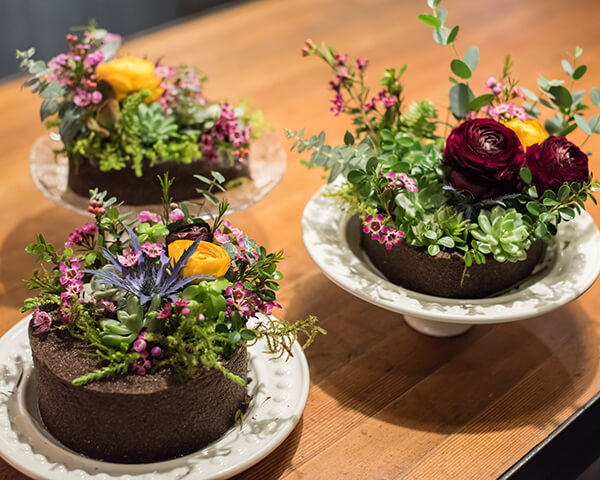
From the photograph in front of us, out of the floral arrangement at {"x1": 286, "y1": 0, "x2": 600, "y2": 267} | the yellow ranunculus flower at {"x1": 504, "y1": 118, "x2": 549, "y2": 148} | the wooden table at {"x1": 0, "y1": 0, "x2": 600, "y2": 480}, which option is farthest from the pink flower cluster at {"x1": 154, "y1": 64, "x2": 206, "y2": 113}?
the yellow ranunculus flower at {"x1": 504, "y1": 118, "x2": 549, "y2": 148}

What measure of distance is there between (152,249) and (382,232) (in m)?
0.33

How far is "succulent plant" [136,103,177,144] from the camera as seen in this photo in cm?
128

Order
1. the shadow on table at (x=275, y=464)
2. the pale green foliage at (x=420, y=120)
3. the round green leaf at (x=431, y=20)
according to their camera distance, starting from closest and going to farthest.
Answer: the shadow on table at (x=275, y=464) < the round green leaf at (x=431, y=20) < the pale green foliage at (x=420, y=120)

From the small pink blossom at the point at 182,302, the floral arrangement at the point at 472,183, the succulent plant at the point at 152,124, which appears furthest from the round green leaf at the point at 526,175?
the succulent plant at the point at 152,124

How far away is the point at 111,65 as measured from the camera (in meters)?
1.27

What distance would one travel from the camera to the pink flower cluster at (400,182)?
1030 mm

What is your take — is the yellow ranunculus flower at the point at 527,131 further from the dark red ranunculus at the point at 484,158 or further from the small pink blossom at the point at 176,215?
the small pink blossom at the point at 176,215

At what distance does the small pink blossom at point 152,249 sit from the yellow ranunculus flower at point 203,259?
14 mm

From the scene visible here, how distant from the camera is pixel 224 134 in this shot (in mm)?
1329

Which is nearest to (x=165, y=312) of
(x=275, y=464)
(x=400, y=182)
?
(x=275, y=464)

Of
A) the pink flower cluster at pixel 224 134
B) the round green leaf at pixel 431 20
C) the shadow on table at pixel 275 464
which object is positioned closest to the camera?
the shadow on table at pixel 275 464

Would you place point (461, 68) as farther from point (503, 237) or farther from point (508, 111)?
point (503, 237)

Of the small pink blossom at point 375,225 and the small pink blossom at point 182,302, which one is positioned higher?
the small pink blossom at point 182,302

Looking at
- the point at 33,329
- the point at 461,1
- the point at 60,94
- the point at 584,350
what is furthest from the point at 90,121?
the point at 461,1
